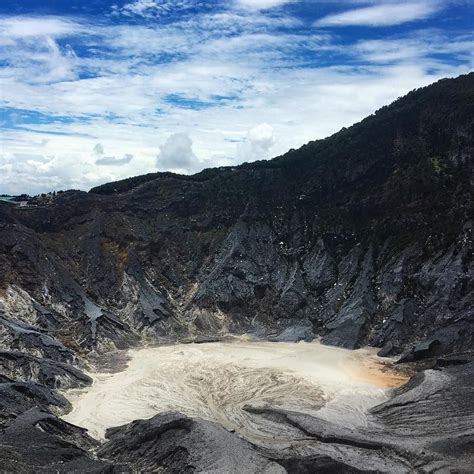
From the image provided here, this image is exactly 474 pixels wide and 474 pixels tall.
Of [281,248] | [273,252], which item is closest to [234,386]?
[273,252]

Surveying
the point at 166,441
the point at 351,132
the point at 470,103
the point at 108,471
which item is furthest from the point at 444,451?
the point at 351,132

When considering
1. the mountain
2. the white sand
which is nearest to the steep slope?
the mountain

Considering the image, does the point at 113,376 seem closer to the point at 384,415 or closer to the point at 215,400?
the point at 215,400

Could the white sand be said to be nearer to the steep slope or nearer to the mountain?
the mountain

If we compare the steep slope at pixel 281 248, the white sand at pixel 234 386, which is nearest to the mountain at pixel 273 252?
the steep slope at pixel 281 248

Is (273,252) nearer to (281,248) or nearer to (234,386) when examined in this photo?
(281,248)

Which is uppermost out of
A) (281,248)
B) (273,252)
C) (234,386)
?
(281,248)
